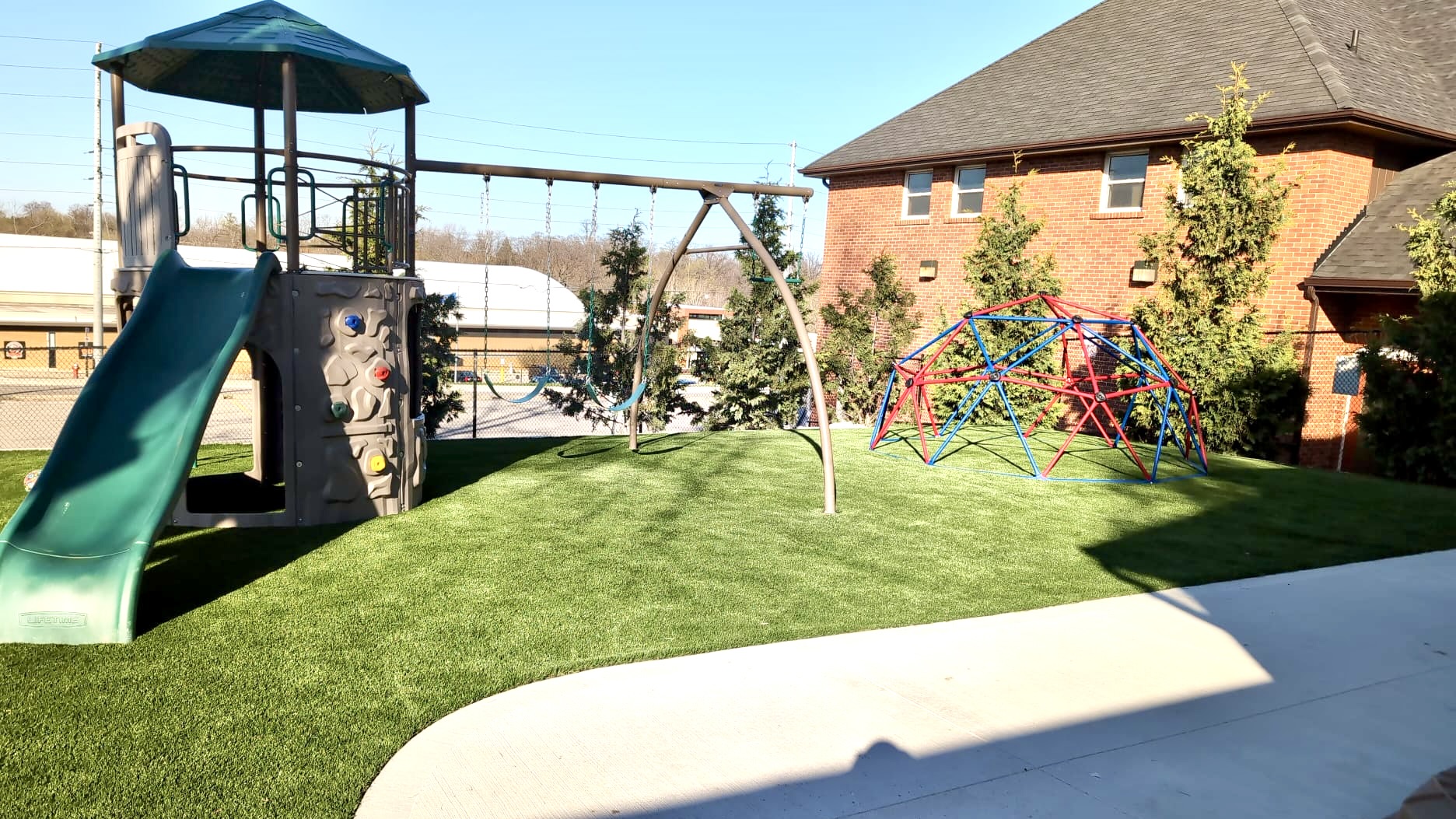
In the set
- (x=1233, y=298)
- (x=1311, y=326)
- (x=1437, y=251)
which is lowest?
(x=1311, y=326)

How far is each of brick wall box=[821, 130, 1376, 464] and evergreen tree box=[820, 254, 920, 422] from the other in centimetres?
73

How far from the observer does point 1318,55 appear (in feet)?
49.4

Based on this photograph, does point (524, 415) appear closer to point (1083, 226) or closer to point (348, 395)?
point (1083, 226)

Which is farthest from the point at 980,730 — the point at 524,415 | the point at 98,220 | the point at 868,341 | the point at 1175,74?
the point at 524,415

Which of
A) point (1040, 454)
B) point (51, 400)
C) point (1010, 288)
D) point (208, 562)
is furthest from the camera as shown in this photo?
point (51, 400)

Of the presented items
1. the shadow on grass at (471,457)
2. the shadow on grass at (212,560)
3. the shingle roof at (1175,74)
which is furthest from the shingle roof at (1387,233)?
the shadow on grass at (212,560)

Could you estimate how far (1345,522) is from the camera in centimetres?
959

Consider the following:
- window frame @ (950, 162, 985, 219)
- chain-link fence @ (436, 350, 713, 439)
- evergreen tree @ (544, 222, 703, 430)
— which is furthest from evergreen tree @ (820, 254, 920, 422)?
evergreen tree @ (544, 222, 703, 430)

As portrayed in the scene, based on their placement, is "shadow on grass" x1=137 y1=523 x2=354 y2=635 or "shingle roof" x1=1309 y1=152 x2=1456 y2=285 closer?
"shadow on grass" x1=137 y1=523 x2=354 y2=635

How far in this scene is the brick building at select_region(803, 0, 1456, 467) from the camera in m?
14.2

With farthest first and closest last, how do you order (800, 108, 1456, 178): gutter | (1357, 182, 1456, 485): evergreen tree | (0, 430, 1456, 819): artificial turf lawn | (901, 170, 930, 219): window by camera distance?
(901, 170, 930, 219): window
(800, 108, 1456, 178): gutter
(1357, 182, 1456, 485): evergreen tree
(0, 430, 1456, 819): artificial turf lawn

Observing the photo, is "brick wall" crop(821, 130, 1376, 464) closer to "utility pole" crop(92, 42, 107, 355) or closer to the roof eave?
the roof eave

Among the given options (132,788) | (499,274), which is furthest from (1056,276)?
(499,274)

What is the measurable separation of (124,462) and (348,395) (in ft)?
6.04
